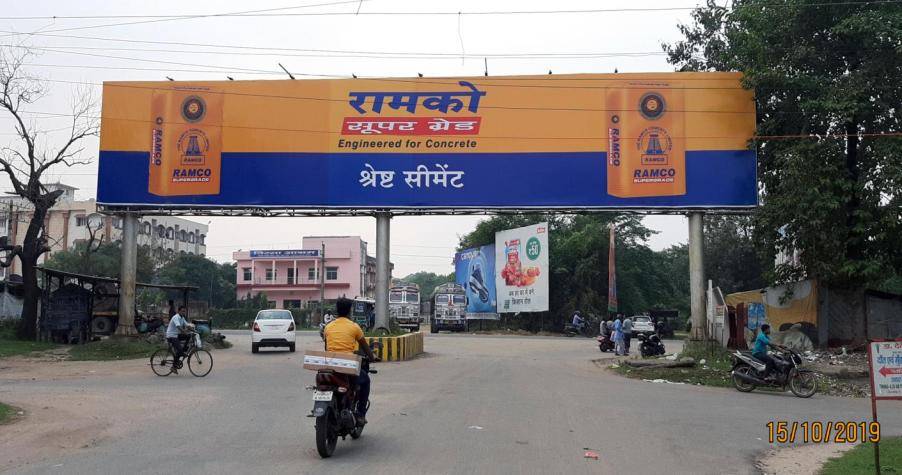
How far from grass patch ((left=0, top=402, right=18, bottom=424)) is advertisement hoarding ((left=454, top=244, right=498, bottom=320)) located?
43.6 metres

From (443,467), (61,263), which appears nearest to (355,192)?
(443,467)

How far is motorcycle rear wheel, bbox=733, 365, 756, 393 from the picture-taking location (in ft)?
54.1

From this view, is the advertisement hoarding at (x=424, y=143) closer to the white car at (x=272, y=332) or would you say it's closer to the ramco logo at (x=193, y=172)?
the ramco logo at (x=193, y=172)

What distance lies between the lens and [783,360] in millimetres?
15938

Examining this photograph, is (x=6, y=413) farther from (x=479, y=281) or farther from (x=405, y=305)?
(x=479, y=281)

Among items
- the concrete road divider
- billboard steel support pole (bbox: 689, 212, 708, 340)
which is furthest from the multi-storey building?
billboard steel support pole (bbox: 689, 212, 708, 340)

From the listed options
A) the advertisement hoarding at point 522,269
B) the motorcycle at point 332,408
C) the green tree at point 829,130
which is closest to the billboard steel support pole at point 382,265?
the green tree at point 829,130

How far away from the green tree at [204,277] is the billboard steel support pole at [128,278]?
5037 centimetres

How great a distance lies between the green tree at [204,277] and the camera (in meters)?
76.2

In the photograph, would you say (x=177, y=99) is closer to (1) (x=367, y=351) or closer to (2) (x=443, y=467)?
(1) (x=367, y=351)

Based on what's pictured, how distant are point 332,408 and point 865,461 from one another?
233 inches

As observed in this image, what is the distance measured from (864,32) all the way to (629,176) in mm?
7891

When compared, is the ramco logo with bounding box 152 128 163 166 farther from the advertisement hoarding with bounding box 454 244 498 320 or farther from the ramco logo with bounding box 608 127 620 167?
the advertisement hoarding with bounding box 454 244 498 320

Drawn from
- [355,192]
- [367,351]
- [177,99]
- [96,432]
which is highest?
[177,99]
